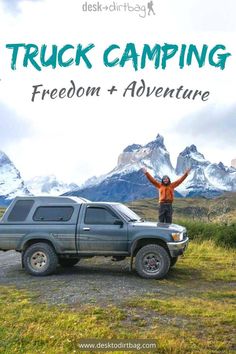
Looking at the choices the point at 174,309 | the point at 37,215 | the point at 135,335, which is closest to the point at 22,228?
the point at 37,215

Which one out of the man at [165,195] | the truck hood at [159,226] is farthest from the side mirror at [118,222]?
the man at [165,195]

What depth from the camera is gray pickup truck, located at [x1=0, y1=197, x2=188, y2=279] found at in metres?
12.3

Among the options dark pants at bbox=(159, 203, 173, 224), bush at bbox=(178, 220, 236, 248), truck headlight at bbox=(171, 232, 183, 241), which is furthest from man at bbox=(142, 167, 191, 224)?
bush at bbox=(178, 220, 236, 248)

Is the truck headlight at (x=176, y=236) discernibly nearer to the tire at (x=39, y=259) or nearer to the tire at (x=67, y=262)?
the tire at (x=39, y=259)

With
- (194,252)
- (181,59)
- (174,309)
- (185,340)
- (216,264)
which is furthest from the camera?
(194,252)

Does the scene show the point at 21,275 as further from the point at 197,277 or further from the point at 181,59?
the point at 181,59

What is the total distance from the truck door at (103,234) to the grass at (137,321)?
1617 mm

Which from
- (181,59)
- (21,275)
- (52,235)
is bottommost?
(21,275)

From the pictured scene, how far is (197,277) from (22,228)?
4.77 meters

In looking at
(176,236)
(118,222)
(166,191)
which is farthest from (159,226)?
(166,191)

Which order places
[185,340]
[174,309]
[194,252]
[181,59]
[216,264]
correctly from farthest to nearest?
[194,252] < [216,264] < [181,59] < [174,309] < [185,340]

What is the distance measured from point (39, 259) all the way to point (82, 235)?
4.32ft

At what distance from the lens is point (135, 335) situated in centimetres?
744

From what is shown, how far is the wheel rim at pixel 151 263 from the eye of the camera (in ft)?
40.3
